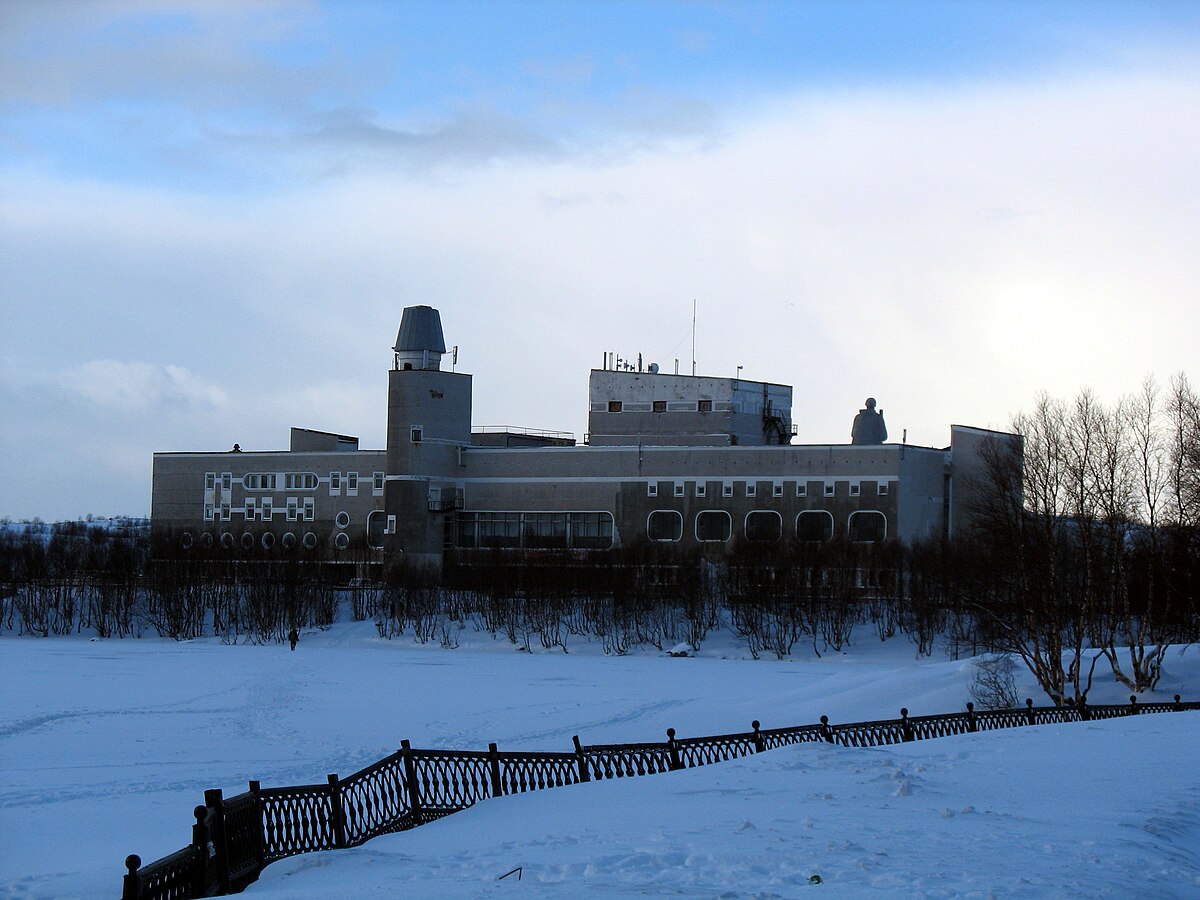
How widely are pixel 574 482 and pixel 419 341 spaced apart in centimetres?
1313

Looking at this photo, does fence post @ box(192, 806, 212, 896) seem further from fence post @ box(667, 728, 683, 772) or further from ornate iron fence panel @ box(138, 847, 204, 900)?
fence post @ box(667, 728, 683, 772)

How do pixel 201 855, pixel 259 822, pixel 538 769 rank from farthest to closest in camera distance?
pixel 538 769 → pixel 259 822 → pixel 201 855

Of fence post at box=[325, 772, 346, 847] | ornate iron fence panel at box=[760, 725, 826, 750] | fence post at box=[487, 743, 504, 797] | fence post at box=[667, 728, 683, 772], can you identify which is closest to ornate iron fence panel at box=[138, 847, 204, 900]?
fence post at box=[325, 772, 346, 847]

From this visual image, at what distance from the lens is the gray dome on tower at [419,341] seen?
79938mm

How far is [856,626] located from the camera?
226ft

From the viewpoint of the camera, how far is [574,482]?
7850 cm

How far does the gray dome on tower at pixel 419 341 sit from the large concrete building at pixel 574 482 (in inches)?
3.5

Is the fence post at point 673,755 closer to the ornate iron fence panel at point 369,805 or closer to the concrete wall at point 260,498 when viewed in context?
the ornate iron fence panel at point 369,805

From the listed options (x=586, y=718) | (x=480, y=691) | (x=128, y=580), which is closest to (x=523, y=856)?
(x=586, y=718)

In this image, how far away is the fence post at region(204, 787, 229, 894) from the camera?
1056cm

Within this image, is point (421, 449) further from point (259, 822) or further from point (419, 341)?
point (259, 822)

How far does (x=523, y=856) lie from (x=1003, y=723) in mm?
15020

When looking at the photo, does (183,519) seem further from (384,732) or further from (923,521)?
(384,732)

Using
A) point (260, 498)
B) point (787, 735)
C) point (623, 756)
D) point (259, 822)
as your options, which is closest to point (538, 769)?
point (623, 756)
